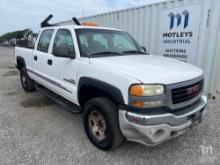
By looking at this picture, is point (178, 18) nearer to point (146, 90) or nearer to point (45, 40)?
point (45, 40)

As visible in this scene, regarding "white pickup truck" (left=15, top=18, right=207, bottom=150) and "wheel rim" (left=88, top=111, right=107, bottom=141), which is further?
"wheel rim" (left=88, top=111, right=107, bottom=141)

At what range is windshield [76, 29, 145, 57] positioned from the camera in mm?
3086

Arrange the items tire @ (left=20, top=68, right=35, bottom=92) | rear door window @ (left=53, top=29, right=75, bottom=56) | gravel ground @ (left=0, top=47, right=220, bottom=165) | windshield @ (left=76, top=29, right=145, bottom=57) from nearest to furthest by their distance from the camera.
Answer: gravel ground @ (left=0, top=47, right=220, bottom=165), windshield @ (left=76, top=29, right=145, bottom=57), rear door window @ (left=53, top=29, right=75, bottom=56), tire @ (left=20, top=68, right=35, bottom=92)

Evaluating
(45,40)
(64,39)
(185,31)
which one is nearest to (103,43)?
(64,39)

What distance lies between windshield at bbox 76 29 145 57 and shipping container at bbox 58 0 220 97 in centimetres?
206

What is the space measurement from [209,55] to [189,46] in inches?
22.5

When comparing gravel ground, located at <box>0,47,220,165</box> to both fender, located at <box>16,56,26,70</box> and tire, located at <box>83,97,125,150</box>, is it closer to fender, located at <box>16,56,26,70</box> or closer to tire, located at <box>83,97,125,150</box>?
tire, located at <box>83,97,125,150</box>

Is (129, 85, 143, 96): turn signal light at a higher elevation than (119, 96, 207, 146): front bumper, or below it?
higher

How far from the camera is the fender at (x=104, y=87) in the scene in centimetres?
229

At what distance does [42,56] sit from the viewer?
410cm

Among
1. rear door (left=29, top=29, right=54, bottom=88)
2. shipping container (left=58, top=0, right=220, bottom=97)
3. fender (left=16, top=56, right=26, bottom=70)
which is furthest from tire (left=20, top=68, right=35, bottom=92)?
shipping container (left=58, top=0, right=220, bottom=97)

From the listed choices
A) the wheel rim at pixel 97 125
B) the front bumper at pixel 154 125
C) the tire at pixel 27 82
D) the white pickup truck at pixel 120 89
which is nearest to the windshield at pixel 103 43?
the white pickup truck at pixel 120 89

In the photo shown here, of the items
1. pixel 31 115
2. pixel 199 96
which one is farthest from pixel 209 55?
pixel 31 115

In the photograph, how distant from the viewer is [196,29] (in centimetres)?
490
